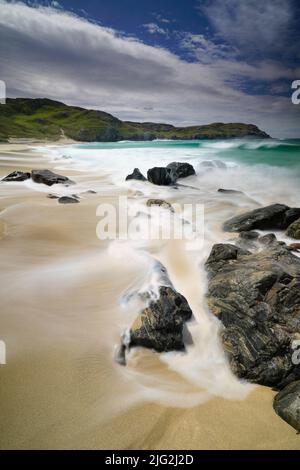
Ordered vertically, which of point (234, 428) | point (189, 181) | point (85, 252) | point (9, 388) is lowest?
point (234, 428)

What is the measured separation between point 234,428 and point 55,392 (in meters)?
1.64

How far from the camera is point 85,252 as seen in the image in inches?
209

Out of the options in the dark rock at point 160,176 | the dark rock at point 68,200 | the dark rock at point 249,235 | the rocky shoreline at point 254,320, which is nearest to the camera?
the rocky shoreline at point 254,320

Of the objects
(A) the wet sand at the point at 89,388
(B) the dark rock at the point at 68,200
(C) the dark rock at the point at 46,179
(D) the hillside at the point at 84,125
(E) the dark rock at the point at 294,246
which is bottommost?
(A) the wet sand at the point at 89,388

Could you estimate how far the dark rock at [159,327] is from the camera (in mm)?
3080

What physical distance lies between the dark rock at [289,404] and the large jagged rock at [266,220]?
5.23 metres

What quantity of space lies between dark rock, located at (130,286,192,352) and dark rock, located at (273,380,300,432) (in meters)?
1.11

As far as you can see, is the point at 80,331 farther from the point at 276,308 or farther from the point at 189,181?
the point at 189,181

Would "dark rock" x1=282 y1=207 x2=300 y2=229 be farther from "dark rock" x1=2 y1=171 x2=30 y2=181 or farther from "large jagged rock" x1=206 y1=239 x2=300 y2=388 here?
"dark rock" x1=2 y1=171 x2=30 y2=181

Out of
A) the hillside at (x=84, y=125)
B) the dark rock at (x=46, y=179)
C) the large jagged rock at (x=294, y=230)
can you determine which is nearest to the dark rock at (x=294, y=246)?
the large jagged rock at (x=294, y=230)

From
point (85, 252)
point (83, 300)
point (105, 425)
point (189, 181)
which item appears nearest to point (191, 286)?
point (83, 300)

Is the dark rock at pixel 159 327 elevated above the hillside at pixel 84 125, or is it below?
below

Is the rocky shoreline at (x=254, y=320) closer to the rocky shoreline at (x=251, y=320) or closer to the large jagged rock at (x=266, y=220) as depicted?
the rocky shoreline at (x=251, y=320)

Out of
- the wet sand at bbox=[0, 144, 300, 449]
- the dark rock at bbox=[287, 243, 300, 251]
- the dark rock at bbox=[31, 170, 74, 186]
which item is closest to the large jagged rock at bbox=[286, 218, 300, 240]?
the dark rock at bbox=[287, 243, 300, 251]
